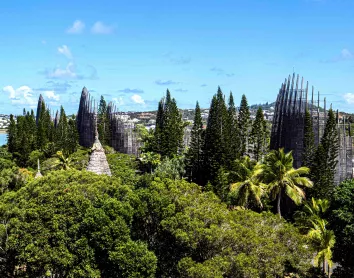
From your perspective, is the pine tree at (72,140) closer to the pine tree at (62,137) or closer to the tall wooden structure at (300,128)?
the pine tree at (62,137)

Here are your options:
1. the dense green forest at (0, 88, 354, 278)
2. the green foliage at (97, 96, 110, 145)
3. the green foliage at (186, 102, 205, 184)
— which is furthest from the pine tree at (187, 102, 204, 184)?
the dense green forest at (0, 88, 354, 278)

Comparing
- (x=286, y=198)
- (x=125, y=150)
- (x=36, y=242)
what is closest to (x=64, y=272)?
(x=36, y=242)

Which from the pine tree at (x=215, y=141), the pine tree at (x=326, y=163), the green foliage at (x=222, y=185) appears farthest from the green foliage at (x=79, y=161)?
the pine tree at (x=326, y=163)

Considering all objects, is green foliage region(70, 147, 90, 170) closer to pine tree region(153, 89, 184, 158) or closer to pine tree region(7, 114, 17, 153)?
pine tree region(153, 89, 184, 158)

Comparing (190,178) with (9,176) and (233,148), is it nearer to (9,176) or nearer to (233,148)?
(233,148)

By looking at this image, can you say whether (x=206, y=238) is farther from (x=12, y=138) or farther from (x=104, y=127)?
(x=12, y=138)

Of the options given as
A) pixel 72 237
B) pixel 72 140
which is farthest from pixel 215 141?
pixel 72 140
